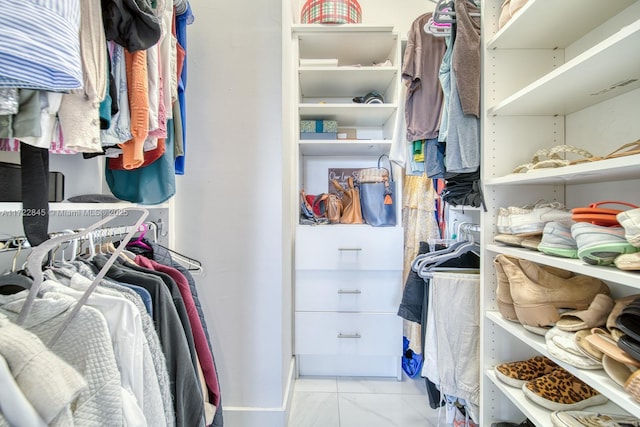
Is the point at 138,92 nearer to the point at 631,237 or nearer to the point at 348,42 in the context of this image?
the point at 631,237

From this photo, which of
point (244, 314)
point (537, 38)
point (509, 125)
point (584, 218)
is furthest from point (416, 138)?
point (244, 314)

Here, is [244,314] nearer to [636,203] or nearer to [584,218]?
[584,218]

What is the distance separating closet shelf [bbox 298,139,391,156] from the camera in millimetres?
1879

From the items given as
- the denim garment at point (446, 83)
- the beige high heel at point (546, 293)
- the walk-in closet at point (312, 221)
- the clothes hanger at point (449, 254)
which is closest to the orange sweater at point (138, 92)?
the walk-in closet at point (312, 221)

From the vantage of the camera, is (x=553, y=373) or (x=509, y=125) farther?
(x=509, y=125)

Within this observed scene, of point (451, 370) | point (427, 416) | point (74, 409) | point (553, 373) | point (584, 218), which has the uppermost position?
point (584, 218)

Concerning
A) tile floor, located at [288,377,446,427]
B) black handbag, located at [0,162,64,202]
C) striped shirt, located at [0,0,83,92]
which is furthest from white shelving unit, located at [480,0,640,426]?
black handbag, located at [0,162,64,202]

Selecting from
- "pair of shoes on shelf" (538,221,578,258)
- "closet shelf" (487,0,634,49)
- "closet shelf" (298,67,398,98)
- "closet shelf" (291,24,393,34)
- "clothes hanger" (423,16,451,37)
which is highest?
"closet shelf" (291,24,393,34)

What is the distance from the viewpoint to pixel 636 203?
854 mm

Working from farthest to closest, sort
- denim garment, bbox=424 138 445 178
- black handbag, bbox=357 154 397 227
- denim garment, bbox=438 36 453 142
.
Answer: black handbag, bbox=357 154 397 227, denim garment, bbox=424 138 445 178, denim garment, bbox=438 36 453 142

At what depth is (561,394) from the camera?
34.2 inches

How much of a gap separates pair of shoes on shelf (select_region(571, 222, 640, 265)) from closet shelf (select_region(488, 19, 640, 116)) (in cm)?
38

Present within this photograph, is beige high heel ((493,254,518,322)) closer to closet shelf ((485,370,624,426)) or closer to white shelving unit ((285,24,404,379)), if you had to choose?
closet shelf ((485,370,624,426))

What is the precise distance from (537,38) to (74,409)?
1.49 meters
